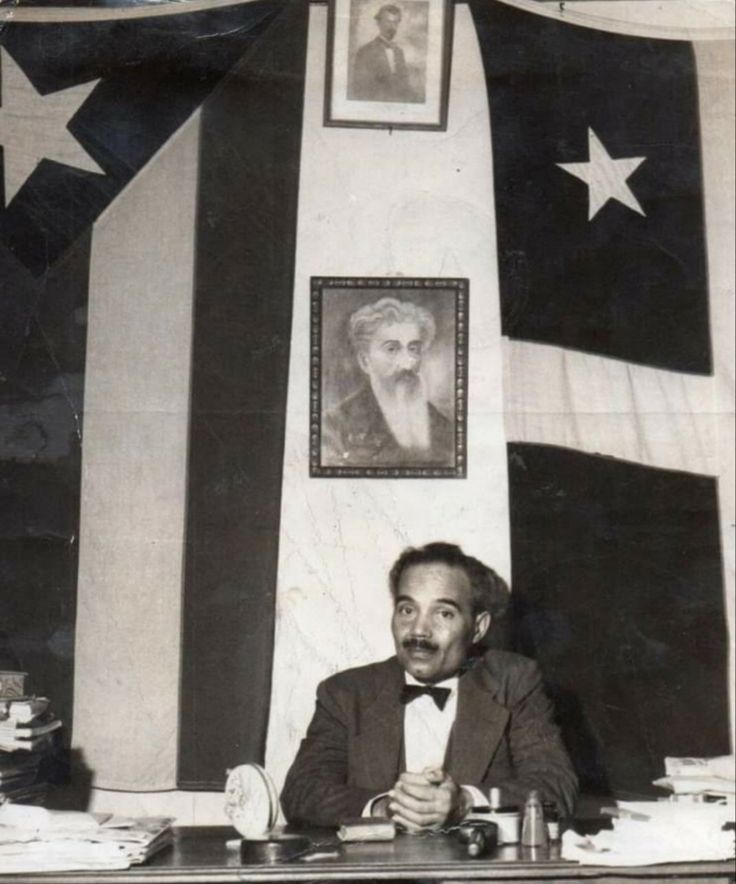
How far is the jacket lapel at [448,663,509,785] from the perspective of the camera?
11.9ft

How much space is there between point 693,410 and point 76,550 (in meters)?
1.92

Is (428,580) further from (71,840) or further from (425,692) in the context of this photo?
(71,840)

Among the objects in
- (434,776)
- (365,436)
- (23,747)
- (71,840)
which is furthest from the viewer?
(365,436)

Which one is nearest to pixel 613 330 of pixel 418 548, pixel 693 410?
pixel 693 410

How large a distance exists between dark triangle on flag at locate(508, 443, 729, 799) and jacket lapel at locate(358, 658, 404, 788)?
45 centimetres

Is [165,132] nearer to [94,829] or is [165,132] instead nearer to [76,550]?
[76,550]

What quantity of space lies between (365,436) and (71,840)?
1.41 metres

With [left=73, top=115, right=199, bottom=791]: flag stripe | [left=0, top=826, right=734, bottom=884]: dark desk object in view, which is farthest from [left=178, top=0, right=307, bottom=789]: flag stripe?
[left=0, top=826, right=734, bottom=884]: dark desk object

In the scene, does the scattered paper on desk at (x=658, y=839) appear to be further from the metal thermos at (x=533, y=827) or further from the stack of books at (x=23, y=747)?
the stack of books at (x=23, y=747)

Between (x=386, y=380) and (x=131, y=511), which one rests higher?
(x=386, y=380)

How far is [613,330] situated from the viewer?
3.77m

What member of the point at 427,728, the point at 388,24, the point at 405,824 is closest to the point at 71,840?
the point at 405,824

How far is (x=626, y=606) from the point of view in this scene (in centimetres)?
376

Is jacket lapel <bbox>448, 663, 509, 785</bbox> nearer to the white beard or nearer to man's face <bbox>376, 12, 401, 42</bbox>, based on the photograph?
the white beard
